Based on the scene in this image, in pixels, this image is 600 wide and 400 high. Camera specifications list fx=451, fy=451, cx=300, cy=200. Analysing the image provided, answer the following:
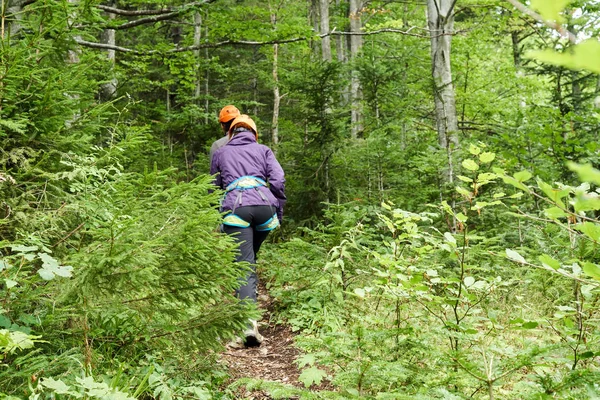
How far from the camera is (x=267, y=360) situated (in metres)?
4.64

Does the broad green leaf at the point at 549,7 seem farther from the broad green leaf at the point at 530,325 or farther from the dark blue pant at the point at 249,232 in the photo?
the dark blue pant at the point at 249,232

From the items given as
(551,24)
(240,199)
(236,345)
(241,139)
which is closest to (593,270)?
(551,24)

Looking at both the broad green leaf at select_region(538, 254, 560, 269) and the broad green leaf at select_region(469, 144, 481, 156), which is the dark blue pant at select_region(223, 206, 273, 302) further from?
the broad green leaf at select_region(538, 254, 560, 269)

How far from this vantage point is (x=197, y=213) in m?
3.09

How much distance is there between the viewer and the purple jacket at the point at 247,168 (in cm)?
509

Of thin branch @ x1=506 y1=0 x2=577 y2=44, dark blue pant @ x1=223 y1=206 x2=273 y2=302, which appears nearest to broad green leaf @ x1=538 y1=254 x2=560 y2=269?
thin branch @ x1=506 y1=0 x2=577 y2=44

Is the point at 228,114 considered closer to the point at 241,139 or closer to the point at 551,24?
the point at 241,139

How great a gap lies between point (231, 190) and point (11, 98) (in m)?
2.51

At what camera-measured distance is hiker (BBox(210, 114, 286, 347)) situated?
16.4 ft

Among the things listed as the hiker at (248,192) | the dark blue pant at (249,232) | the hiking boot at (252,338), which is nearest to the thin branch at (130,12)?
the hiker at (248,192)

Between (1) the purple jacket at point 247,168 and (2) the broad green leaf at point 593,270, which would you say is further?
(1) the purple jacket at point 247,168

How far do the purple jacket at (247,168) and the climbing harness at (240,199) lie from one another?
27 mm

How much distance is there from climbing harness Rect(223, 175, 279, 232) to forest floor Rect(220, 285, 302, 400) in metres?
0.98

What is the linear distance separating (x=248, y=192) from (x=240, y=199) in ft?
0.45
